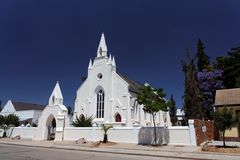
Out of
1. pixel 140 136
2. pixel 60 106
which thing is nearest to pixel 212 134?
pixel 140 136

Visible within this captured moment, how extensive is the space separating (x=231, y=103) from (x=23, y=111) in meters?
48.8

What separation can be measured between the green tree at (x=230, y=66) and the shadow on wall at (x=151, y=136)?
70.4ft

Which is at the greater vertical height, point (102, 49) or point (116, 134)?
point (102, 49)

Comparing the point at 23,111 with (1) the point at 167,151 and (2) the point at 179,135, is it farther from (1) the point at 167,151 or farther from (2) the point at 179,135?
(1) the point at 167,151

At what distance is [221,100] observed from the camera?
80.3 feet

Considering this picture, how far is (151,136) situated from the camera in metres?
21.7

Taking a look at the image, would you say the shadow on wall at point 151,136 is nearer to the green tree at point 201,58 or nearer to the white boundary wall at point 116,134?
the white boundary wall at point 116,134

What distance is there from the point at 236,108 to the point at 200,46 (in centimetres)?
2628

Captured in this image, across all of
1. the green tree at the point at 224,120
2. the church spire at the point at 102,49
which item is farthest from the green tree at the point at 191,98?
the church spire at the point at 102,49

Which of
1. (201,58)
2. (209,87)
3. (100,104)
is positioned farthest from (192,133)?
(201,58)

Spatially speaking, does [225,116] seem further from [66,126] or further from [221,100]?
[66,126]

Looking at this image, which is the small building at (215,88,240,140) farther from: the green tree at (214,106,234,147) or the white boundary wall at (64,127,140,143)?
the white boundary wall at (64,127,140,143)

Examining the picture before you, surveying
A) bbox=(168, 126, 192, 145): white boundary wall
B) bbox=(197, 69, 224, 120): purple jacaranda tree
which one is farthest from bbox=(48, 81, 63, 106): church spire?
bbox=(197, 69, 224, 120): purple jacaranda tree

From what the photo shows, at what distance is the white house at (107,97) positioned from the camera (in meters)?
33.9
